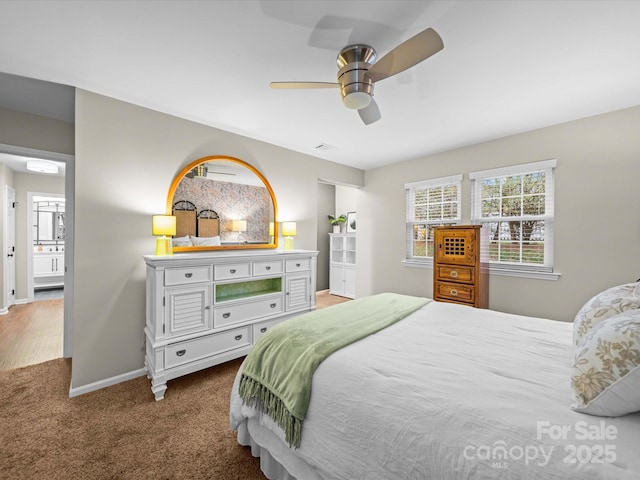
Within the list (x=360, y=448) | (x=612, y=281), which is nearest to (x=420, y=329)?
(x=360, y=448)

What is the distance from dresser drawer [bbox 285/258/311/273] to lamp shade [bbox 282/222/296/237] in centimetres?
44

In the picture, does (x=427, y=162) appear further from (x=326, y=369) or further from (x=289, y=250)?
(x=326, y=369)

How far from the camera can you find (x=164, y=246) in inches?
103

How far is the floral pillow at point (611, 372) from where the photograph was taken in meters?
0.83

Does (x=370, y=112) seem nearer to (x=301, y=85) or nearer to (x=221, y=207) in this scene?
(x=301, y=85)

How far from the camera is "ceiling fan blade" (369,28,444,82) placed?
141cm

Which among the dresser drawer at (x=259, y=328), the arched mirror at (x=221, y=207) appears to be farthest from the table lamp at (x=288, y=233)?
the dresser drawer at (x=259, y=328)

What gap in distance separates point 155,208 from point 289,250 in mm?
1568

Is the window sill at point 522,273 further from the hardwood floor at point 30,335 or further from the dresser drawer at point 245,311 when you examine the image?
the hardwood floor at point 30,335

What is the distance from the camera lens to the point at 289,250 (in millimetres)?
3543

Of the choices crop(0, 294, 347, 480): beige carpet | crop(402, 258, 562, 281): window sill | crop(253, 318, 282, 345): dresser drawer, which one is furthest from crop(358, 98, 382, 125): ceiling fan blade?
crop(402, 258, 562, 281): window sill

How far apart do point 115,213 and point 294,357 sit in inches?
88.4

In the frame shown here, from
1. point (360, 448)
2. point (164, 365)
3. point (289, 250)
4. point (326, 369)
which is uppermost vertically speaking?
point (289, 250)

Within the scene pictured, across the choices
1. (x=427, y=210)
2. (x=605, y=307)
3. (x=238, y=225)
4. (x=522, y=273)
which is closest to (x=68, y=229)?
(x=238, y=225)
